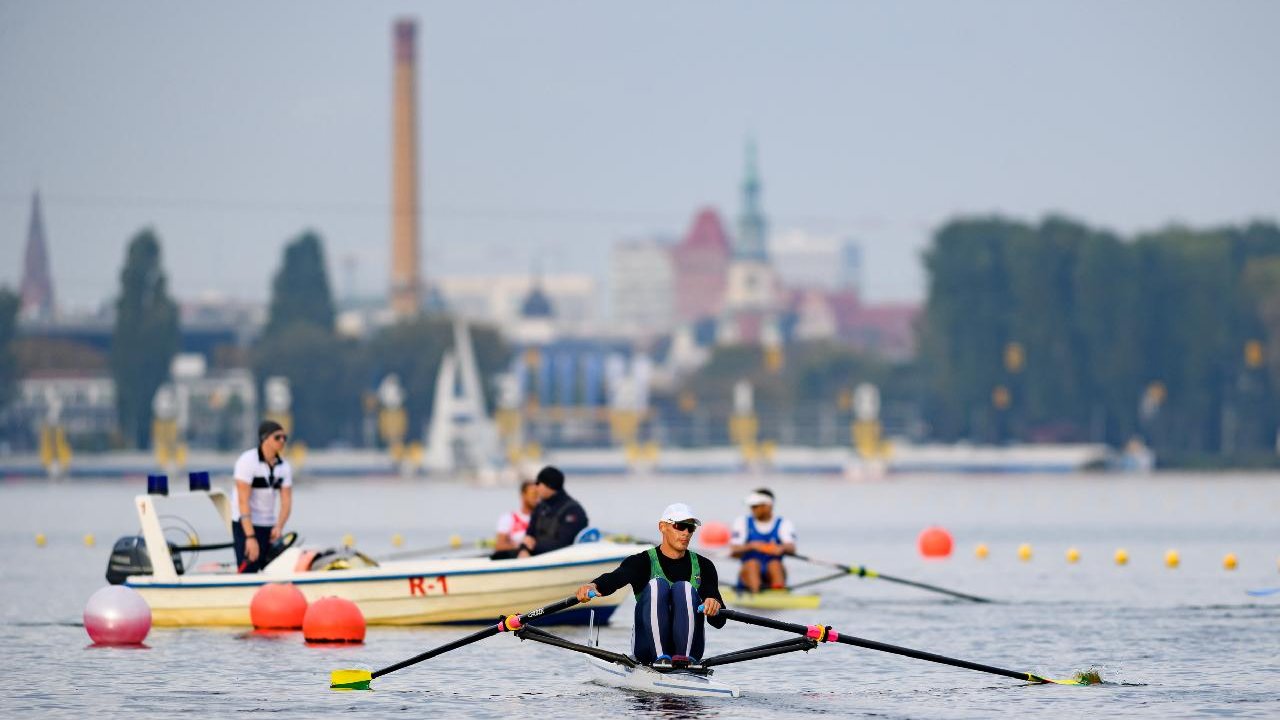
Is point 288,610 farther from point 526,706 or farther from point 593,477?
point 593,477

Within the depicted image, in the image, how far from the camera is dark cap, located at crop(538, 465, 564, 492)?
2658 cm

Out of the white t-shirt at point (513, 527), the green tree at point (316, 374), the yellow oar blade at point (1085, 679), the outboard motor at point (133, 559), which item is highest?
the green tree at point (316, 374)

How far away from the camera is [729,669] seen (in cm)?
2477

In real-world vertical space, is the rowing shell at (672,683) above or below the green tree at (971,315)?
below

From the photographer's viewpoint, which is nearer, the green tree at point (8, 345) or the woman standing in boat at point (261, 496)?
the woman standing in boat at point (261, 496)

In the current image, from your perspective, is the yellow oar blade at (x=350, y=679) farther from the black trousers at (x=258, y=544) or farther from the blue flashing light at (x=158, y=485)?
the blue flashing light at (x=158, y=485)

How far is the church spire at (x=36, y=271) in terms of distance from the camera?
429 ft

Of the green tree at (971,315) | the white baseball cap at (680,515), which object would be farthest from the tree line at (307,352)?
the white baseball cap at (680,515)

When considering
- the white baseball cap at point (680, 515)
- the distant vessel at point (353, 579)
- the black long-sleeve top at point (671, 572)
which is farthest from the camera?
the distant vessel at point (353, 579)

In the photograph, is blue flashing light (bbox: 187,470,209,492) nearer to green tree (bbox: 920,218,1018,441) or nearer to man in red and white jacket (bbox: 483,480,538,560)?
man in red and white jacket (bbox: 483,480,538,560)

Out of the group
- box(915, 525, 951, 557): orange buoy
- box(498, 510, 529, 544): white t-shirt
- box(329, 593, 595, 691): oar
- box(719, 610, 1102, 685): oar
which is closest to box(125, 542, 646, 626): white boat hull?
box(498, 510, 529, 544): white t-shirt

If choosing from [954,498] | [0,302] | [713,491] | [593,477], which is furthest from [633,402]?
[954,498]

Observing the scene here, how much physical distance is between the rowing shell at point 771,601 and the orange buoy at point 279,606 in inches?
250

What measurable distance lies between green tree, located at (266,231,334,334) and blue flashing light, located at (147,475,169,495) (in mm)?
131115
